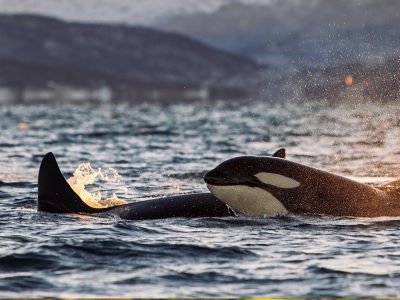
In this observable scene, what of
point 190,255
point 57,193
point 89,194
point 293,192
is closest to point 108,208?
point 57,193

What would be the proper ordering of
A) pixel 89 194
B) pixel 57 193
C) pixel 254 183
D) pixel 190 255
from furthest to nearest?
pixel 89 194 < pixel 57 193 < pixel 254 183 < pixel 190 255

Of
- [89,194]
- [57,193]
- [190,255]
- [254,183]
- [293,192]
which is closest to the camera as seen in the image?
[190,255]

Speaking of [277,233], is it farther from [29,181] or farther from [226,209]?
[29,181]

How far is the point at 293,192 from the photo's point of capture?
1464cm

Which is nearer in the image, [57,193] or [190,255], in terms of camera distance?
[190,255]

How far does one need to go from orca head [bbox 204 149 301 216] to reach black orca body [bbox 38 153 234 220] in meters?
0.61

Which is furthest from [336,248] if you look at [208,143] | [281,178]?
[208,143]

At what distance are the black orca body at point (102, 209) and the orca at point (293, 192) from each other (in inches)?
28.8

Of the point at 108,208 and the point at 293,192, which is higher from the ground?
the point at 293,192

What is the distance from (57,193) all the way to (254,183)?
3.47m

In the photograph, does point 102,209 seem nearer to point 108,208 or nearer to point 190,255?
point 108,208

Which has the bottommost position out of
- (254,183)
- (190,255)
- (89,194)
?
(190,255)

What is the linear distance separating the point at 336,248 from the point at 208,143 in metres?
26.9

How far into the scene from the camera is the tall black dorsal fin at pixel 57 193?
51.5ft
